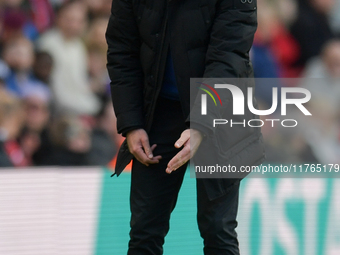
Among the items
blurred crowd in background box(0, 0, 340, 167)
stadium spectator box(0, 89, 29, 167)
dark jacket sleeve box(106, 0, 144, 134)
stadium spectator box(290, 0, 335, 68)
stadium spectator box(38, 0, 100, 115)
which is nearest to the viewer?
dark jacket sleeve box(106, 0, 144, 134)

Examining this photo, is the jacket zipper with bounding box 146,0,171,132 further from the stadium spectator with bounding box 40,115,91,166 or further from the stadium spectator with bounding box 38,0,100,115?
the stadium spectator with bounding box 38,0,100,115

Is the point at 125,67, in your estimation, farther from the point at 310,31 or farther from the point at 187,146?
the point at 310,31

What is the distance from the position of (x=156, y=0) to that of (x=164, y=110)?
49 cm

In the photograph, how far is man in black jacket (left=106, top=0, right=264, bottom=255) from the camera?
217 centimetres

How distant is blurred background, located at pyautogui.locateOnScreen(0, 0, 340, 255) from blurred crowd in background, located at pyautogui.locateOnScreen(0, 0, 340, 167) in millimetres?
10

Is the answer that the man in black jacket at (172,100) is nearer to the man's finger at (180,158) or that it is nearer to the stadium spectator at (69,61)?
the man's finger at (180,158)

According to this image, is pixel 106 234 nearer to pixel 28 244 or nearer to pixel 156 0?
pixel 28 244

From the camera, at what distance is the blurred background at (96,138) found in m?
3.35

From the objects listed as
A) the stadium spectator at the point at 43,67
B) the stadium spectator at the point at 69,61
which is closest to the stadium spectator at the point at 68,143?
the stadium spectator at the point at 69,61

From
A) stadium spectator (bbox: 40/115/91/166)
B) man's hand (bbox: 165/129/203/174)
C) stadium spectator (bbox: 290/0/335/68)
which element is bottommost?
stadium spectator (bbox: 40/115/91/166)

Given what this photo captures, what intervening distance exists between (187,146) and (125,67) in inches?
21.0

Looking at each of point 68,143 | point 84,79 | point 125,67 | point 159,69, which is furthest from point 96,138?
point 159,69

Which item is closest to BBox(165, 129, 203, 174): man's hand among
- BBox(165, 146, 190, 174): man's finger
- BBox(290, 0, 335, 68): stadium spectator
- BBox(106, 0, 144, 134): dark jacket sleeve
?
BBox(165, 146, 190, 174): man's finger

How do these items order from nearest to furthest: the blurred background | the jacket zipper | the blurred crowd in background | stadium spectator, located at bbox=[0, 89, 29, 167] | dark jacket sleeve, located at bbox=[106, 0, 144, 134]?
the jacket zipper
dark jacket sleeve, located at bbox=[106, 0, 144, 134]
the blurred background
stadium spectator, located at bbox=[0, 89, 29, 167]
the blurred crowd in background
